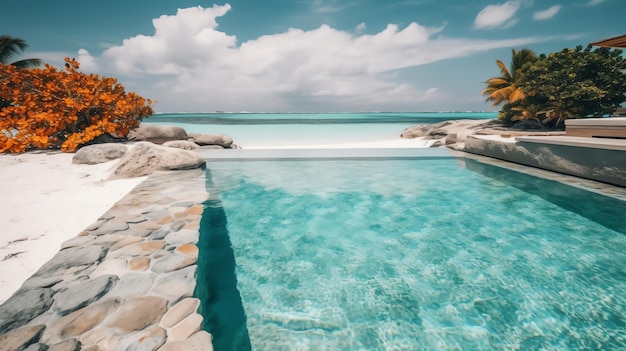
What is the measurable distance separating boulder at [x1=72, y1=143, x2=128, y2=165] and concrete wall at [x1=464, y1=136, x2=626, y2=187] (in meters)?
12.3

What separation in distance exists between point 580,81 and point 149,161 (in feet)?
62.6

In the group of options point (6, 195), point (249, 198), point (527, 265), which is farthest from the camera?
point (249, 198)

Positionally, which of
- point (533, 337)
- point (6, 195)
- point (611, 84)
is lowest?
point (533, 337)

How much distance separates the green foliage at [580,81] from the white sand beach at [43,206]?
18496 mm

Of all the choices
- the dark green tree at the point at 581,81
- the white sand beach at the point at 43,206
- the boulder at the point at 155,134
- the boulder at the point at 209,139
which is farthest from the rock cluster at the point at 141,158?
the dark green tree at the point at 581,81

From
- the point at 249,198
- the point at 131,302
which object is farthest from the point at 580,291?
the point at 249,198

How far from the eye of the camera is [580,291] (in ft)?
9.30

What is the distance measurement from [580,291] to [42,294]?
4721mm

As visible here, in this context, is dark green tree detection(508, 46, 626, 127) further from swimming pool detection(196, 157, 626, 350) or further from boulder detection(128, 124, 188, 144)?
boulder detection(128, 124, 188, 144)

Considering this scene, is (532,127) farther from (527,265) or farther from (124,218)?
(124,218)

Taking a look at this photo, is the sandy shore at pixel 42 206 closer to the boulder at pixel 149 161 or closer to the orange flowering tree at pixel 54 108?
the boulder at pixel 149 161

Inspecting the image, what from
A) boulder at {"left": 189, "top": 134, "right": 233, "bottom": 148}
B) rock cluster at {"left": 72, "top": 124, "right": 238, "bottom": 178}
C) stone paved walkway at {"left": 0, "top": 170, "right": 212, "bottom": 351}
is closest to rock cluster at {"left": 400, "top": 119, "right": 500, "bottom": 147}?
boulder at {"left": 189, "top": 134, "right": 233, "bottom": 148}

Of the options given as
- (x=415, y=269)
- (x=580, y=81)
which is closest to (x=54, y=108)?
(x=415, y=269)

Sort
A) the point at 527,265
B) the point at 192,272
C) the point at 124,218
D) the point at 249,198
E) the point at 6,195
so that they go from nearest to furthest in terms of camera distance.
→ the point at 192,272 < the point at 527,265 < the point at 124,218 < the point at 6,195 < the point at 249,198
